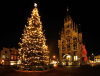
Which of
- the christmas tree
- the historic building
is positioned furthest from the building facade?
the christmas tree

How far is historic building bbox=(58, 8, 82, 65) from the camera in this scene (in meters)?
40.9

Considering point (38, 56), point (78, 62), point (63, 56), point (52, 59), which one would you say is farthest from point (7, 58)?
point (38, 56)

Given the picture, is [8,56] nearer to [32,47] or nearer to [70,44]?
[70,44]

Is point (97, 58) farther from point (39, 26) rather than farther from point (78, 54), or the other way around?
point (39, 26)

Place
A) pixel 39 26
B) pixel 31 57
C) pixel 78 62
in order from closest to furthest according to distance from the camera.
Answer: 1. pixel 31 57
2. pixel 39 26
3. pixel 78 62

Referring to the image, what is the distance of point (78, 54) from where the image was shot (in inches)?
1585

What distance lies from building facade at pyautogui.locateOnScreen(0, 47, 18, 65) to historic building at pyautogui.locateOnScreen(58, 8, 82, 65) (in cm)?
1980

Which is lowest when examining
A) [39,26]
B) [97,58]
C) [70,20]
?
[97,58]

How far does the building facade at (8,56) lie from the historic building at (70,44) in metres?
19.8

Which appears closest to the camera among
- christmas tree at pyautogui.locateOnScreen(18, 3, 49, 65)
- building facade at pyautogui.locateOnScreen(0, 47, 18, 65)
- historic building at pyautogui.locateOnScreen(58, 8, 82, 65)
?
christmas tree at pyautogui.locateOnScreen(18, 3, 49, 65)

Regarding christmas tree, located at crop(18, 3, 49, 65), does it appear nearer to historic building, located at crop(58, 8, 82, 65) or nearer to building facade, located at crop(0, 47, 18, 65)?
historic building, located at crop(58, 8, 82, 65)

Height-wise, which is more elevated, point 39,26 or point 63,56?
point 39,26

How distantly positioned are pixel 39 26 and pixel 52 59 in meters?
30.3

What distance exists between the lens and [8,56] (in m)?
45.8
